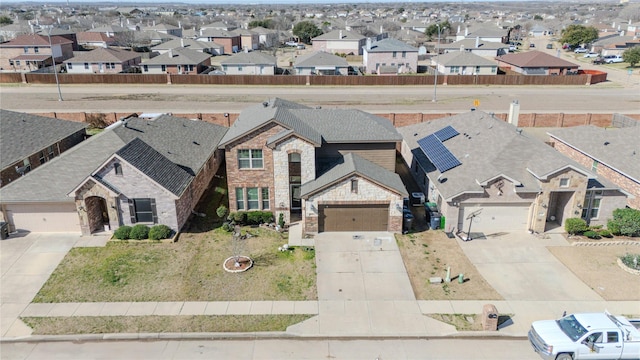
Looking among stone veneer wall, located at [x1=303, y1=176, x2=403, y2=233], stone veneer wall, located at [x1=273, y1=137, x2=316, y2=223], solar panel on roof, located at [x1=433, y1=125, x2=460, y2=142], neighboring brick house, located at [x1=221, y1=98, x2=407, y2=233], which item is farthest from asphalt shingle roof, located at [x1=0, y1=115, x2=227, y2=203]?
solar panel on roof, located at [x1=433, y1=125, x2=460, y2=142]

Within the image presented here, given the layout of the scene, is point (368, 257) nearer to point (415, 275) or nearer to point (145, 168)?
point (415, 275)

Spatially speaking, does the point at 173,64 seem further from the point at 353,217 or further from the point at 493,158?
the point at 493,158

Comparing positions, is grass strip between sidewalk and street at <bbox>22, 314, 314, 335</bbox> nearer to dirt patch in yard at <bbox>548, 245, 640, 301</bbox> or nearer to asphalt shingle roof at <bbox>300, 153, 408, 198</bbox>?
asphalt shingle roof at <bbox>300, 153, 408, 198</bbox>

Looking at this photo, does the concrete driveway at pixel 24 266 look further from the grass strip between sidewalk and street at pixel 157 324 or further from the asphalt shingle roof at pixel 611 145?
the asphalt shingle roof at pixel 611 145

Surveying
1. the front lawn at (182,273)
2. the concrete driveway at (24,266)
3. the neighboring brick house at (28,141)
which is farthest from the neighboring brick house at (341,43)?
the concrete driveway at (24,266)

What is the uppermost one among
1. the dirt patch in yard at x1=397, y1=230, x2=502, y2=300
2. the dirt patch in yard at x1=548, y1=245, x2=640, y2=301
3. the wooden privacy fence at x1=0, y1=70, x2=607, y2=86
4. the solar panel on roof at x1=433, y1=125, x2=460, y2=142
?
the solar panel on roof at x1=433, y1=125, x2=460, y2=142

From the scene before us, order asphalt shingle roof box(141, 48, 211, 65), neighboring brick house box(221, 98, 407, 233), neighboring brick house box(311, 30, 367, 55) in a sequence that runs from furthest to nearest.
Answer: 1. neighboring brick house box(311, 30, 367, 55)
2. asphalt shingle roof box(141, 48, 211, 65)
3. neighboring brick house box(221, 98, 407, 233)
